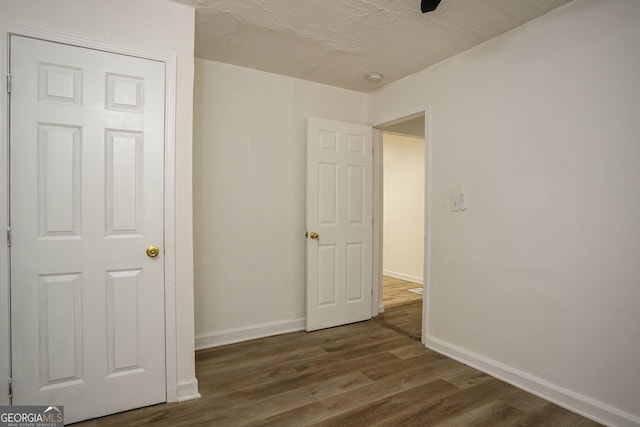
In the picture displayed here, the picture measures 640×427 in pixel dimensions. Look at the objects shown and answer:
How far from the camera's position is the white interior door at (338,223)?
3332mm

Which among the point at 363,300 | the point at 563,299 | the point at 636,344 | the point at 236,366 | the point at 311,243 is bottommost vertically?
the point at 236,366

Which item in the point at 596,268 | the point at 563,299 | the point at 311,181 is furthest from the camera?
the point at 311,181

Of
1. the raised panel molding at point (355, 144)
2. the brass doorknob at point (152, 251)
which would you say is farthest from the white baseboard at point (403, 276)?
the brass doorknob at point (152, 251)

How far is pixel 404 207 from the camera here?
19.6 ft

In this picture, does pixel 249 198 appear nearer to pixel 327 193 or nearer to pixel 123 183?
pixel 327 193

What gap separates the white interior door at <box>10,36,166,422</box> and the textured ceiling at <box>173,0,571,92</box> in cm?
70

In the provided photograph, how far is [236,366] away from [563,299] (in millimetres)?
2319

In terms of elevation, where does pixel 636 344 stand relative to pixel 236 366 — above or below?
above

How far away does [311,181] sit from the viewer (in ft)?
10.8

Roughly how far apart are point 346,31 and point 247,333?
8.77 ft

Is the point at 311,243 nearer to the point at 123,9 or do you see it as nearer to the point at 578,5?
the point at 123,9

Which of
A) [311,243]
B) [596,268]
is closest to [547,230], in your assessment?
[596,268]

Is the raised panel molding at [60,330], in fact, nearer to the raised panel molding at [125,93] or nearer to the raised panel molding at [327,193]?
the raised panel molding at [125,93]

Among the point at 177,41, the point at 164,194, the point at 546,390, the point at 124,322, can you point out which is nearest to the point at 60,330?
the point at 124,322
